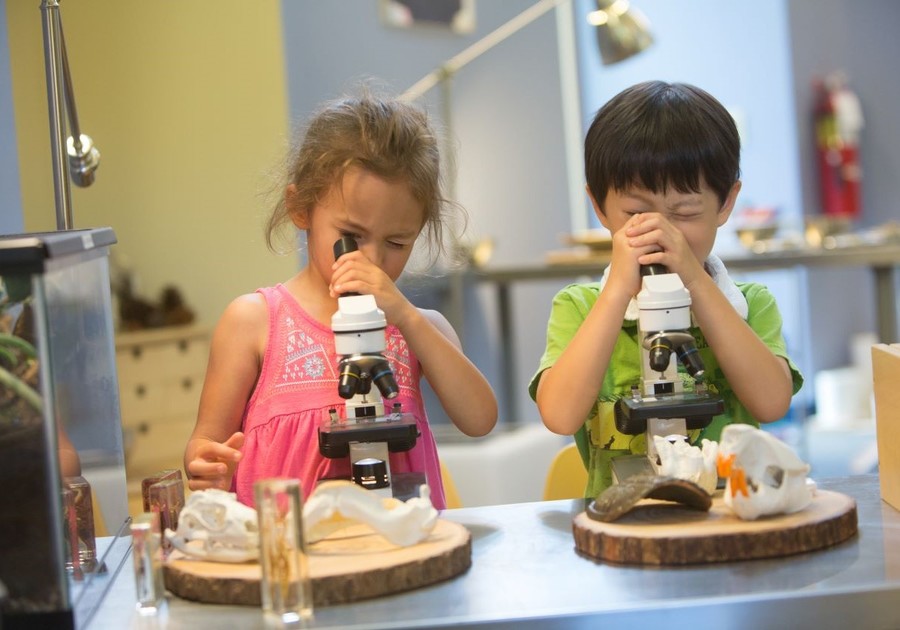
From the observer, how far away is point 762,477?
3.84 feet

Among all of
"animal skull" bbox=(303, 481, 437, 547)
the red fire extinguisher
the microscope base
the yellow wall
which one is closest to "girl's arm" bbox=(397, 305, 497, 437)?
the microscope base

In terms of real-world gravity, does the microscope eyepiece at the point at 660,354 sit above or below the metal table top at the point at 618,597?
above

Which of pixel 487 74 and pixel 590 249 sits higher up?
pixel 487 74

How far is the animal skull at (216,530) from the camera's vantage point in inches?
44.8

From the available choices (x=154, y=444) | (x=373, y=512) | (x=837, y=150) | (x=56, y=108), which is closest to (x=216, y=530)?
(x=373, y=512)

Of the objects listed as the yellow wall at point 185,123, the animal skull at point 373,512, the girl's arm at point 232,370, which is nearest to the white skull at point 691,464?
the animal skull at point 373,512

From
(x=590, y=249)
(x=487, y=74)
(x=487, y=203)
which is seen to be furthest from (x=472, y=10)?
(x=590, y=249)

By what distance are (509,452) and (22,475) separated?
2718 millimetres

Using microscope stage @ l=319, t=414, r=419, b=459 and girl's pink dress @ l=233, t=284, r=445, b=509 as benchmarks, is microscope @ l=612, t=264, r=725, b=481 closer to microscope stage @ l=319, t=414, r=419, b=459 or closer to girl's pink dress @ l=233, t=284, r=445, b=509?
microscope stage @ l=319, t=414, r=419, b=459

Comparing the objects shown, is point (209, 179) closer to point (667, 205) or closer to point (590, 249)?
point (590, 249)

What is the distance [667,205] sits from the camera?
160 cm

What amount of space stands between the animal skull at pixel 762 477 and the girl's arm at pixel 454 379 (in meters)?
0.56

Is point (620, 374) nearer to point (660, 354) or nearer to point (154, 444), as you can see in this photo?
point (660, 354)

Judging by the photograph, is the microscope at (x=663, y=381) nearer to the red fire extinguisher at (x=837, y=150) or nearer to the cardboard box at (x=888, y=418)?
the cardboard box at (x=888, y=418)
